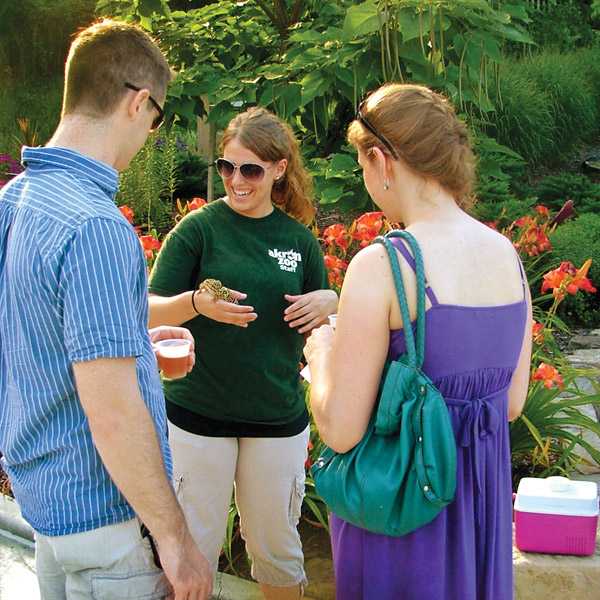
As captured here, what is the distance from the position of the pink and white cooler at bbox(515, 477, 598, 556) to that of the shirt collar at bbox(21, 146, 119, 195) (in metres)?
1.92

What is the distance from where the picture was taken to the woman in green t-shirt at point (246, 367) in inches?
110

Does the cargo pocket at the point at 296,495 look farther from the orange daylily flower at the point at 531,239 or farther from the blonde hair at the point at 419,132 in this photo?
the orange daylily flower at the point at 531,239

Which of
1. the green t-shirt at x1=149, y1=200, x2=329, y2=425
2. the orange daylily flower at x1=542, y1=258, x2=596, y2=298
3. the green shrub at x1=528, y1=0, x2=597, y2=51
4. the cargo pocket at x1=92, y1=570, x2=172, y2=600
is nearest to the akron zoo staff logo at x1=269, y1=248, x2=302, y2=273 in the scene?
the green t-shirt at x1=149, y1=200, x2=329, y2=425

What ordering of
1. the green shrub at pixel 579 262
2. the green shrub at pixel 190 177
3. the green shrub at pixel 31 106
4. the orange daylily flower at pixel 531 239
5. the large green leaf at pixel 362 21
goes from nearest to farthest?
the large green leaf at pixel 362 21 → the orange daylily flower at pixel 531 239 → the green shrub at pixel 579 262 → the green shrub at pixel 190 177 → the green shrub at pixel 31 106

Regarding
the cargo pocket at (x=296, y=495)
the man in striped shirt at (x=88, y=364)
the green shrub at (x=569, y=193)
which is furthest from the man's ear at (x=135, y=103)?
the green shrub at (x=569, y=193)

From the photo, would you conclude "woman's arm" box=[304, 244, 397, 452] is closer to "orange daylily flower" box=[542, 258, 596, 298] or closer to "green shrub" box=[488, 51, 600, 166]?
"orange daylily flower" box=[542, 258, 596, 298]

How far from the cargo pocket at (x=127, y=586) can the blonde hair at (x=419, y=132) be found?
1.08m

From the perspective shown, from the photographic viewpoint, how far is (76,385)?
1.61 m

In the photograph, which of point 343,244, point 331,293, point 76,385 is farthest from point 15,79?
point 76,385

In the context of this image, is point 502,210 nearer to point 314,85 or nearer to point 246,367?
point 314,85

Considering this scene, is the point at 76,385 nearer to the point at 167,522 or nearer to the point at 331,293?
the point at 167,522

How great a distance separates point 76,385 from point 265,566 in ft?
5.17

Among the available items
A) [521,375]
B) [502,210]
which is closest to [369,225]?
[521,375]

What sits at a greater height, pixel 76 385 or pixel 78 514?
pixel 76 385
